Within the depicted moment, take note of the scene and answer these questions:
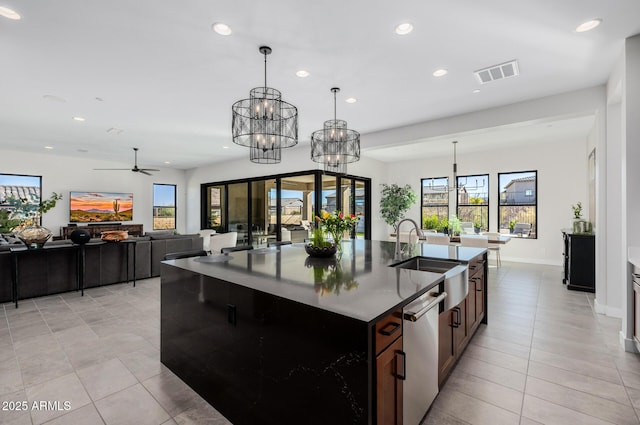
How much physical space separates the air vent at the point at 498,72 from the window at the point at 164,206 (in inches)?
406

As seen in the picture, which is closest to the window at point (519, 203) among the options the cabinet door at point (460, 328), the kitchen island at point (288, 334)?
the cabinet door at point (460, 328)

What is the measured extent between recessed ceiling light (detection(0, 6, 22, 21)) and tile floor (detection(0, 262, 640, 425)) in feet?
9.44

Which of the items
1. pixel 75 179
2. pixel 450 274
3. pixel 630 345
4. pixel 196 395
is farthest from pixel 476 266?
pixel 75 179

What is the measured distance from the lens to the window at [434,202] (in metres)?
→ 8.82

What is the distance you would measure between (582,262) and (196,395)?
582cm

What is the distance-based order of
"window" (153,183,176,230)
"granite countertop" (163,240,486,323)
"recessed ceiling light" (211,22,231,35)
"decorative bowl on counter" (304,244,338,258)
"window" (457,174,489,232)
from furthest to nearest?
"window" (153,183,176,230)
"window" (457,174,489,232)
"decorative bowl on counter" (304,244,338,258)
"recessed ceiling light" (211,22,231,35)
"granite countertop" (163,240,486,323)

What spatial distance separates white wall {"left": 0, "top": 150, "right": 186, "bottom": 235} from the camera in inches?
309

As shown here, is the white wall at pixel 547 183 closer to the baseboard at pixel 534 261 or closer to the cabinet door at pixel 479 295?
the baseboard at pixel 534 261

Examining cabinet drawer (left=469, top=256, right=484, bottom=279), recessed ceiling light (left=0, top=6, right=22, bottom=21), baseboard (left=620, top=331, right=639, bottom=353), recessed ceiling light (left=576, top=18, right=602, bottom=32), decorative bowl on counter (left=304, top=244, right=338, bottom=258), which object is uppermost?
recessed ceiling light (left=576, top=18, right=602, bottom=32)

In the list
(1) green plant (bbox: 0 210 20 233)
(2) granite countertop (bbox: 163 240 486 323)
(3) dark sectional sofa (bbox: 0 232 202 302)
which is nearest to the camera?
(2) granite countertop (bbox: 163 240 486 323)

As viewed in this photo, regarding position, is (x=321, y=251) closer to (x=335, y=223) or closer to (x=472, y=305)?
(x=335, y=223)

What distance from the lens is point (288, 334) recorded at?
1558 mm

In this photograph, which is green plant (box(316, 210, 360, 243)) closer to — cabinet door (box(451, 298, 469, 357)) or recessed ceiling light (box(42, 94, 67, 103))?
cabinet door (box(451, 298, 469, 357))

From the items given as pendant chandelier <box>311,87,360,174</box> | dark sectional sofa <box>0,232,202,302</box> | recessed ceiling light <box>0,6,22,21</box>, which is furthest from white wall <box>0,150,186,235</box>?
pendant chandelier <box>311,87,360,174</box>
